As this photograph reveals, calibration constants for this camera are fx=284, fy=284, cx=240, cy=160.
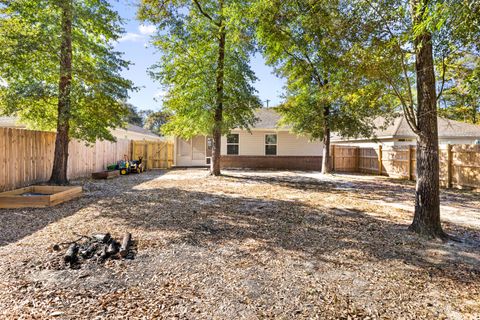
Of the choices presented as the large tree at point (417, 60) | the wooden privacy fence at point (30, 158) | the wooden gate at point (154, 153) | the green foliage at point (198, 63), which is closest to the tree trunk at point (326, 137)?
the green foliage at point (198, 63)

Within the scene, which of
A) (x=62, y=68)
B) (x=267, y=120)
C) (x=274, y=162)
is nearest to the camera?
→ (x=62, y=68)

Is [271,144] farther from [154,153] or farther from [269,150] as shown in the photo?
[154,153]

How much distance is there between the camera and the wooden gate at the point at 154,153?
1734 centimetres

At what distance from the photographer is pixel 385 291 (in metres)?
2.85

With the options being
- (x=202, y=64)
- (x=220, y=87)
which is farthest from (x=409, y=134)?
(x=202, y=64)

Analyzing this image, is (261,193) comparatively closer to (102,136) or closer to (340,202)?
(340,202)

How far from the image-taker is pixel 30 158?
29.0 ft

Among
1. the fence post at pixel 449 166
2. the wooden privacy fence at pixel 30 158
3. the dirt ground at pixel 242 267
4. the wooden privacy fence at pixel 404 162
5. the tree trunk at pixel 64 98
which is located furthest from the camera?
the fence post at pixel 449 166

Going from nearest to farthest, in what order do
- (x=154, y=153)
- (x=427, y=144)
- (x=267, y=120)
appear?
(x=427, y=144), (x=154, y=153), (x=267, y=120)

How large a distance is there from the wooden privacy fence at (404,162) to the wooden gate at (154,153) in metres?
10.9

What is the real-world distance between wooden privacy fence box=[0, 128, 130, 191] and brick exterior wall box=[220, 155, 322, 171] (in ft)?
29.1

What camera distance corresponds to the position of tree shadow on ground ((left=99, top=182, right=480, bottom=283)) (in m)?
3.72

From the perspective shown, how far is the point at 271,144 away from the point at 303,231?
48.2 feet

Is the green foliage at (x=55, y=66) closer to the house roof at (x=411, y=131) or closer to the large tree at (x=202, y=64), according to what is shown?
the large tree at (x=202, y=64)
